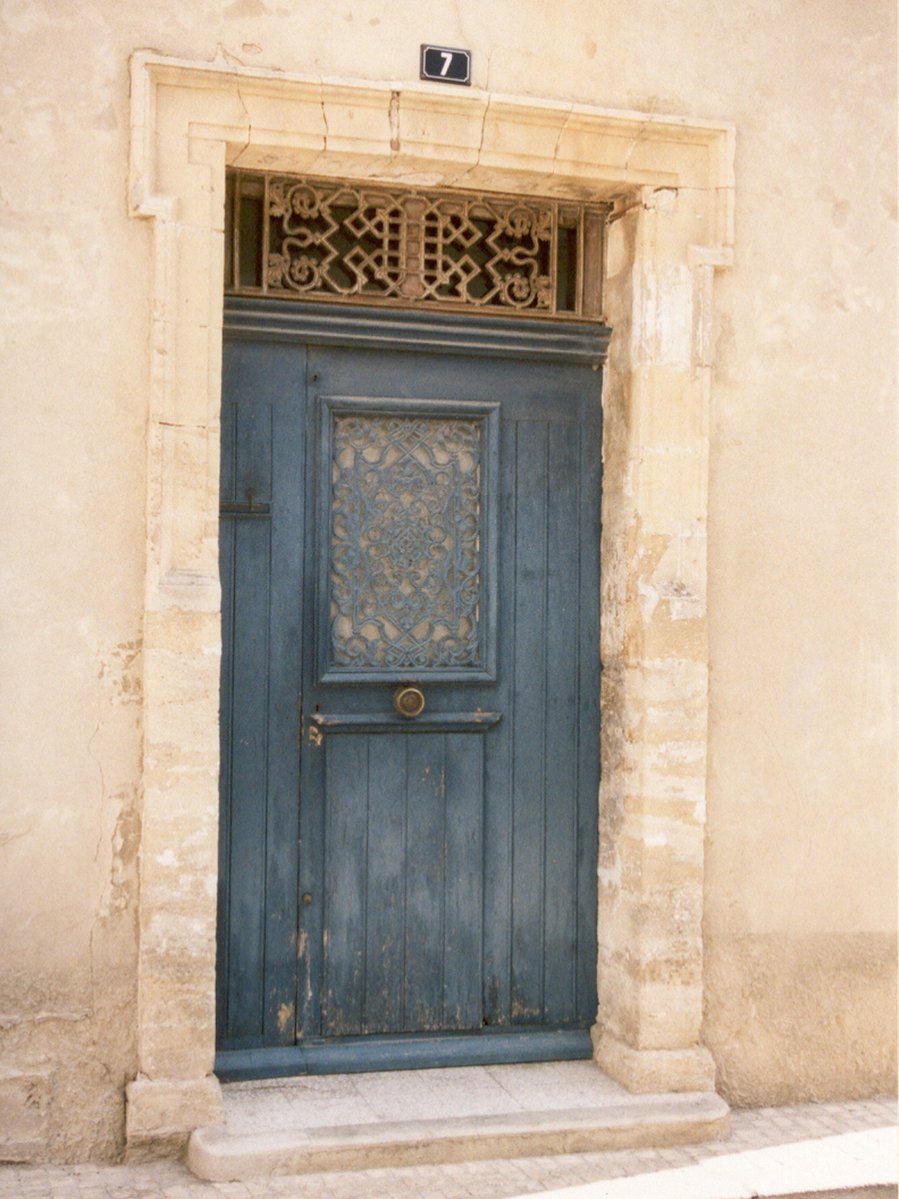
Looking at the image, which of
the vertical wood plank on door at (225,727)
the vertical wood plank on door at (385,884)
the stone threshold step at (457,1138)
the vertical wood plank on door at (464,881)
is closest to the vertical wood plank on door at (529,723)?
the vertical wood plank on door at (464,881)

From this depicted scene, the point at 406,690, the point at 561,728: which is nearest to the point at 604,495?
the point at 561,728

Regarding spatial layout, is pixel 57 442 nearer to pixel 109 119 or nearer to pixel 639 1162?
pixel 109 119

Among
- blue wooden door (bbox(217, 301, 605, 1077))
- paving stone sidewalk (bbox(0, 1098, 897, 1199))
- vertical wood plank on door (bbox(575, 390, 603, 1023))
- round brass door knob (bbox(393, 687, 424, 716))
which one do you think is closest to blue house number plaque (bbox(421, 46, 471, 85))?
blue wooden door (bbox(217, 301, 605, 1077))

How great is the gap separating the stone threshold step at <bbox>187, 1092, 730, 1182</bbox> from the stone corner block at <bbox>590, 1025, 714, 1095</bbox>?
36 mm

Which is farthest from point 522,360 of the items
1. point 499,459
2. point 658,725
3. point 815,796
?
point 815,796

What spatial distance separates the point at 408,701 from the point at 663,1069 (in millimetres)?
1430

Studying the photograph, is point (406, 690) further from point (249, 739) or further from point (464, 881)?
point (464, 881)

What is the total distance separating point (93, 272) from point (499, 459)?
1.44 m

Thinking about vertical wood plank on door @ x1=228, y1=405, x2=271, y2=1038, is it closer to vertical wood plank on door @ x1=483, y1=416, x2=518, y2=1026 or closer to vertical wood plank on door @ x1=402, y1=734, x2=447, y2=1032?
vertical wood plank on door @ x1=402, y1=734, x2=447, y2=1032

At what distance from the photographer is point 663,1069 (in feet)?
14.9

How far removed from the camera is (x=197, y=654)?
4141 millimetres

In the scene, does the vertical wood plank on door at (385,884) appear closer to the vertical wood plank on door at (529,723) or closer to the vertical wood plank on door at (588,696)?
the vertical wood plank on door at (529,723)

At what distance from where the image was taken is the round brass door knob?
15.1 feet

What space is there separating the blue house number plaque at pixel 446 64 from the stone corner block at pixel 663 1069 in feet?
10.2
